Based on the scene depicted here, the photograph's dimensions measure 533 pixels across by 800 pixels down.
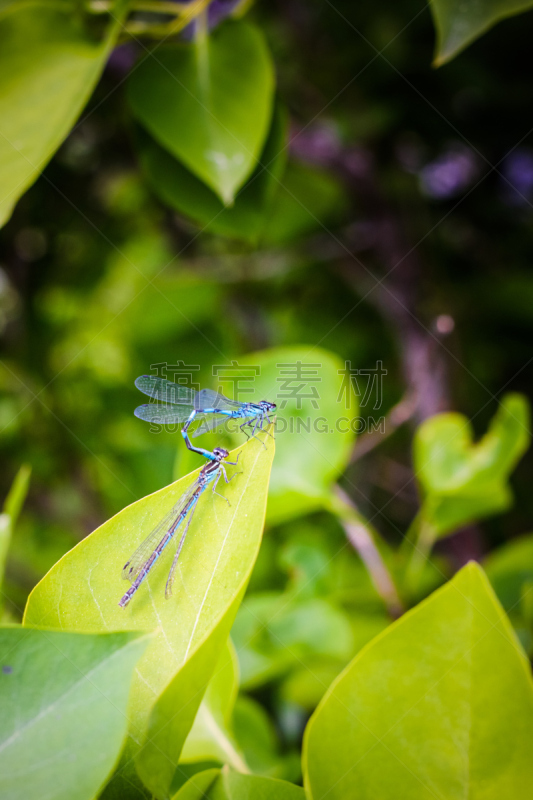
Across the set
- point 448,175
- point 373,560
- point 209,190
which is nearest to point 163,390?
point 209,190

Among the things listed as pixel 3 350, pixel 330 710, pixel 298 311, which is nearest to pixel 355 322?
pixel 298 311

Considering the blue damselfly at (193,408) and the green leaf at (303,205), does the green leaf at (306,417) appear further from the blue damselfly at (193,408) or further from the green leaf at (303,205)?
the green leaf at (303,205)

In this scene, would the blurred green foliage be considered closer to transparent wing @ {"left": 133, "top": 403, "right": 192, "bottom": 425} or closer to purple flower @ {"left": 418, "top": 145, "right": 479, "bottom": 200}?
purple flower @ {"left": 418, "top": 145, "right": 479, "bottom": 200}

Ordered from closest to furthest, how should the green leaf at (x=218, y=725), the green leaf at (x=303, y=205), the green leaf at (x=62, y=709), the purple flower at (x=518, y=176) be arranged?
the green leaf at (x=62, y=709) → the green leaf at (x=218, y=725) → the green leaf at (x=303, y=205) → the purple flower at (x=518, y=176)

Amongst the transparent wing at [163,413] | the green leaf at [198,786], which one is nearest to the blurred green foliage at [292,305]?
the green leaf at [198,786]

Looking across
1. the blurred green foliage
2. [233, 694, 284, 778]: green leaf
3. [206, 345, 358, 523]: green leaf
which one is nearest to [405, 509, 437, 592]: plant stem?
the blurred green foliage

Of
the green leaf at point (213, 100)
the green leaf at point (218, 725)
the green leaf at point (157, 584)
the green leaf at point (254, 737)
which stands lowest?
the green leaf at point (254, 737)
